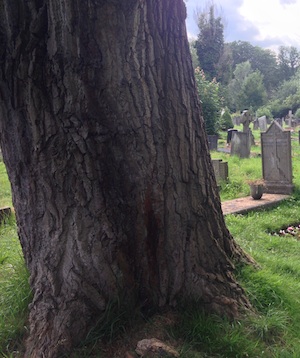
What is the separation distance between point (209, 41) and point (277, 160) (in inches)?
1546

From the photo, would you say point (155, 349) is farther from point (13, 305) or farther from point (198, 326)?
point (13, 305)

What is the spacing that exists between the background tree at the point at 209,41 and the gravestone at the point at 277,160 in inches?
1453

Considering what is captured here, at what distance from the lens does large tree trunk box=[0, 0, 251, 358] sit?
2021 mm

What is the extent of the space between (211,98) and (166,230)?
690 inches

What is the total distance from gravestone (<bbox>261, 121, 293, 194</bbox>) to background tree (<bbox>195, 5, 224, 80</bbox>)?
3692 cm

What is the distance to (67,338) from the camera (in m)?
2.05

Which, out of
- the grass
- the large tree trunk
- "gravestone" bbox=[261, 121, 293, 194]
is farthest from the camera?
"gravestone" bbox=[261, 121, 293, 194]

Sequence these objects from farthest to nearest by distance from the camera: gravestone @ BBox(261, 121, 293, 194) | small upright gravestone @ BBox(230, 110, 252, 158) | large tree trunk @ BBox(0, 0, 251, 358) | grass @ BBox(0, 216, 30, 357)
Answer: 1. small upright gravestone @ BBox(230, 110, 252, 158)
2. gravestone @ BBox(261, 121, 293, 194)
3. grass @ BBox(0, 216, 30, 357)
4. large tree trunk @ BBox(0, 0, 251, 358)

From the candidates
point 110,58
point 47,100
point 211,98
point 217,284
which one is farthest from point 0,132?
point 211,98

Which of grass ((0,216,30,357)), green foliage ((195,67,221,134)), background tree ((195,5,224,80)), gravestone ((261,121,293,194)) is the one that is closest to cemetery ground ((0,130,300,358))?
grass ((0,216,30,357))

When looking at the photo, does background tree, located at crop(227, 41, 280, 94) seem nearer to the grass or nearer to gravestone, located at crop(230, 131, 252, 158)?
gravestone, located at crop(230, 131, 252, 158)

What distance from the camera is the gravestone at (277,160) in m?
7.79

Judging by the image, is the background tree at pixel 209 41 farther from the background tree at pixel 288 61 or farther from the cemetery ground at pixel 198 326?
the cemetery ground at pixel 198 326

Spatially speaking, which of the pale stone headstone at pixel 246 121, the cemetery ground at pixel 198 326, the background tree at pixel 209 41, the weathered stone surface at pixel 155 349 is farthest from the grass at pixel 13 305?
the background tree at pixel 209 41
